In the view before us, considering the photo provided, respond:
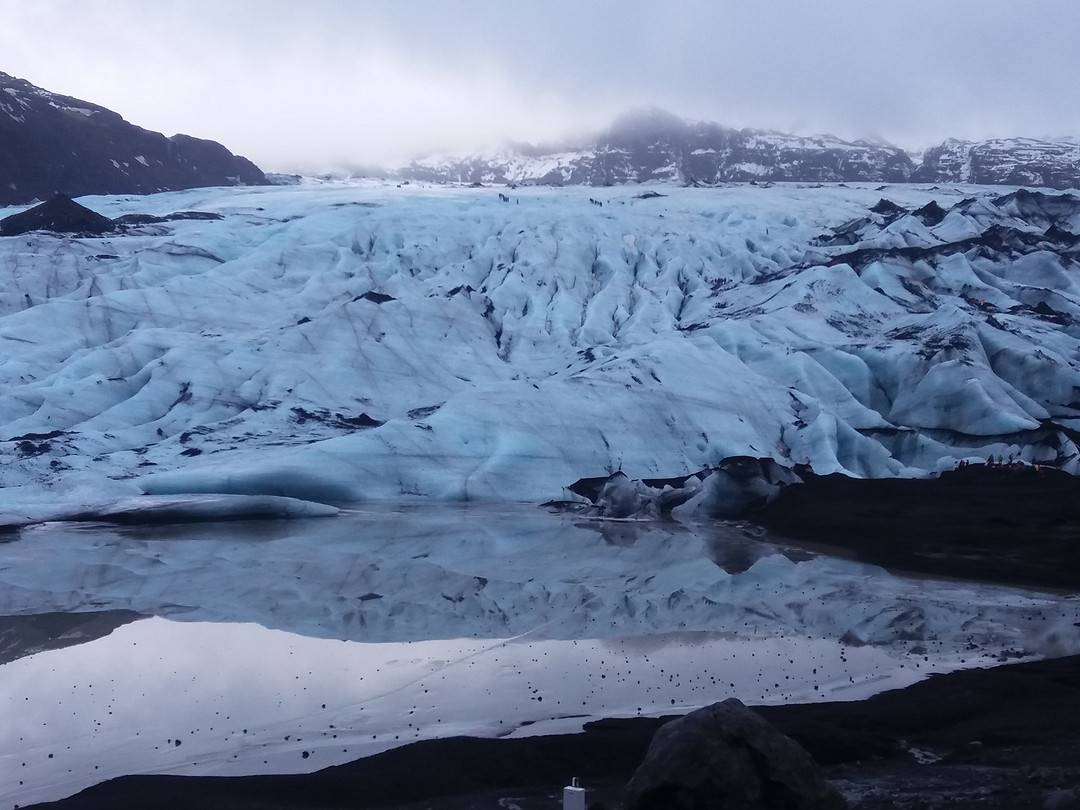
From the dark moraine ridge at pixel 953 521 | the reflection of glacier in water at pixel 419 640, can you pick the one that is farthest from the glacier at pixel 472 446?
the dark moraine ridge at pixel 953 521

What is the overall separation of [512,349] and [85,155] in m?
33.7

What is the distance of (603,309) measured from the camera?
91.9 ft

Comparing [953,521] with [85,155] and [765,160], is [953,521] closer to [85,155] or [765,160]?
[85,155]

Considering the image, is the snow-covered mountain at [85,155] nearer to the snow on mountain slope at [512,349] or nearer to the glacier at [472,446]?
the glacier at [472,446]

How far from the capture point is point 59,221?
3123cm

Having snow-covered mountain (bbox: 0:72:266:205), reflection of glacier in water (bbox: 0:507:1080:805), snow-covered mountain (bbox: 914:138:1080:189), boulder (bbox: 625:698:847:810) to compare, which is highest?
snow-covered mountain (bbox: 914:138:1080:189)

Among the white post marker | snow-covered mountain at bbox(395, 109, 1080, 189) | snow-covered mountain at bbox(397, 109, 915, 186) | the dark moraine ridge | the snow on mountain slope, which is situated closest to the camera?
the white post marker

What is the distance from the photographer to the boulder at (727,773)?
461 centimetres

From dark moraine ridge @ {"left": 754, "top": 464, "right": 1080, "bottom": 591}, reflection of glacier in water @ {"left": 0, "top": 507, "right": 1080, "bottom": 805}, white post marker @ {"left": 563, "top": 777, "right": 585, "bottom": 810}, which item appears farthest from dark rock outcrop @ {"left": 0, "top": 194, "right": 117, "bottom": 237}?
white post marker @ {"left": 563, "top": 777, "right": 585, "bottom": 810}

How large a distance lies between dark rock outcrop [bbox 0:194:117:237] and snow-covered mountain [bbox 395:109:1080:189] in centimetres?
2487

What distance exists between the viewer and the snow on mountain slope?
19.7 meters

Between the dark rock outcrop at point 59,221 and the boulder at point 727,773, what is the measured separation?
30016 millimetres

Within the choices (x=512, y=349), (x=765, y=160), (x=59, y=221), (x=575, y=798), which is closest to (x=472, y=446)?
(x=512, y=349)

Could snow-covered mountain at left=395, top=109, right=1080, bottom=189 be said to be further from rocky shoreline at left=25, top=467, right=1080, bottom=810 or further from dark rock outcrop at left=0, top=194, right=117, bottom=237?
rocky shoreline at left=25, top=467, right=1080, bottom=810
